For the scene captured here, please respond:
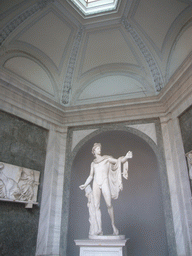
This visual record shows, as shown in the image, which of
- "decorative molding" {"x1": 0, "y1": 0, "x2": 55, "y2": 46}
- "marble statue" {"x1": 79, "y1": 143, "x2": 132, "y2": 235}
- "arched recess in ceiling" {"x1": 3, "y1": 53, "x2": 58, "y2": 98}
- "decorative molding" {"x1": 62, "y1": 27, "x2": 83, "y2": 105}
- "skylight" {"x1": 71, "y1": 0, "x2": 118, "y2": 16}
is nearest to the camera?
"marble statue" {"x1": 79, "y1": 143, "x2": 132, "y2": 235}

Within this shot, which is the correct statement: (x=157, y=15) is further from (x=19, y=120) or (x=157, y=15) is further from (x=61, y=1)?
(x=19, y=120)

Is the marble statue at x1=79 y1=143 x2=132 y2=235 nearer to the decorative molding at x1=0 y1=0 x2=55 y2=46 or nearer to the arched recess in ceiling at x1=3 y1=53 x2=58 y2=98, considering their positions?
the arched recess in ceiling at x1=3 y1=53 x2=58 y2=98

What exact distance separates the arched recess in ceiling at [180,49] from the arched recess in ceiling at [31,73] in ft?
12.3

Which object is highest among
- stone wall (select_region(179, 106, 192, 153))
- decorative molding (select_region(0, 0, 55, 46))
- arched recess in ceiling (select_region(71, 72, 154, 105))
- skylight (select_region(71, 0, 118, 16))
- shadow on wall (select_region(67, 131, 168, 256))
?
skylight (select_region(71, 0, 118, 16))

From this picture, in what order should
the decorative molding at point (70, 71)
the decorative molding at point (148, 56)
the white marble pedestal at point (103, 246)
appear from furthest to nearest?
the decorative molding at point (70, 71) → the decorative molding at point (148, 56) → the white marble pedestal at point (103, 246)

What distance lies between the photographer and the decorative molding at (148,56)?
7.46m

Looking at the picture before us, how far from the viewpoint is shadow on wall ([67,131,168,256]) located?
6.57 metres

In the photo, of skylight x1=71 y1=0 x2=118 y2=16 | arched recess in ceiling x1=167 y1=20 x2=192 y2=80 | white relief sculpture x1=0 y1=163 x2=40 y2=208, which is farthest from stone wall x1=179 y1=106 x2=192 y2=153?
white relief sculpture x1=0 y1=163 x2=40 y2=208

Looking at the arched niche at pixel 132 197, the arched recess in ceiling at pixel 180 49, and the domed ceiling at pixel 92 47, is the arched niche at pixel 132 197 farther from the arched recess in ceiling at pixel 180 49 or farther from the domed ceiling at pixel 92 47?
the arched recess in ceiling at pixel 180 49

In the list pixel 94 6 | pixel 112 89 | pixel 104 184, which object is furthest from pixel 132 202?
pixel 94 6

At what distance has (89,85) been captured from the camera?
8.36m

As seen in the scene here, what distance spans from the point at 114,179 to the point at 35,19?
5003 mm

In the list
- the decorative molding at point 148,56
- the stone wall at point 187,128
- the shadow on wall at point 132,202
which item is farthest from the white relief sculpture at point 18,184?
the decorative molding at point 148,56

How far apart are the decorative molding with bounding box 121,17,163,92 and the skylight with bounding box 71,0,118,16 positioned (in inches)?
22.3
